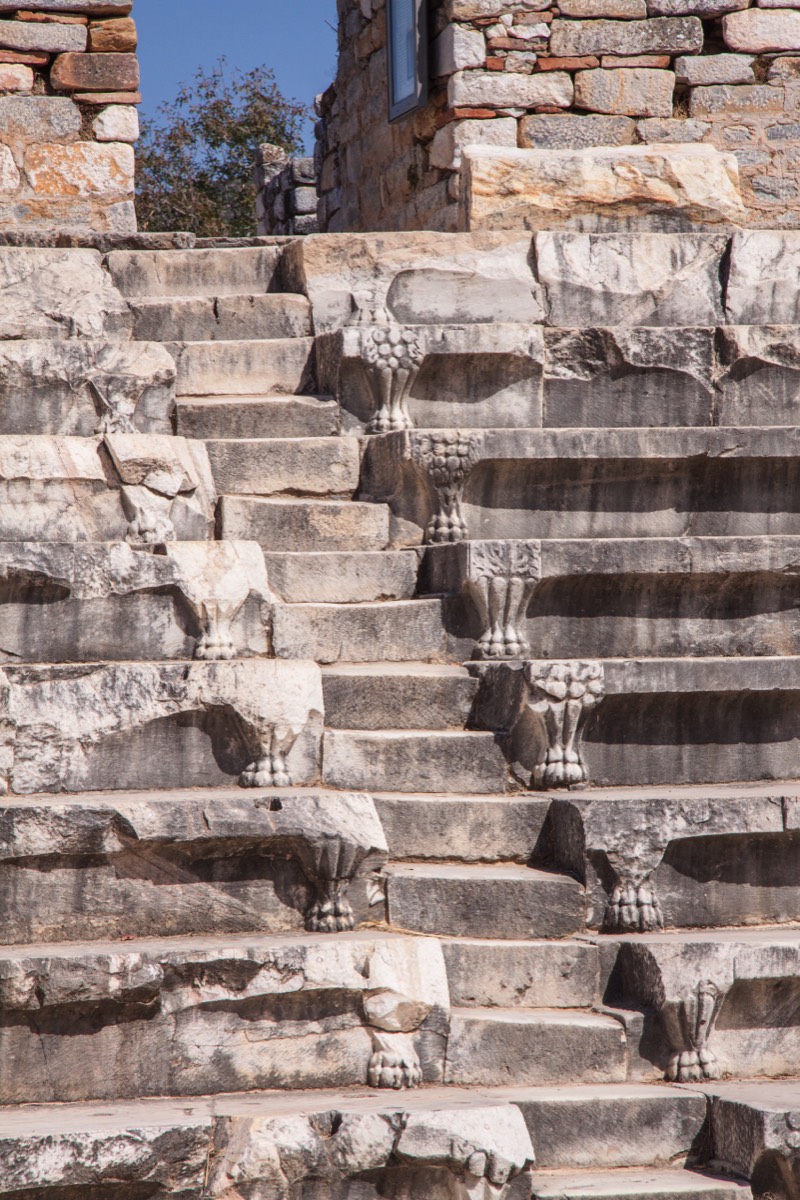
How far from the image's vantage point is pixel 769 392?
6.12 meters

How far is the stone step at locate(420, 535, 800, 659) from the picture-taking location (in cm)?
515

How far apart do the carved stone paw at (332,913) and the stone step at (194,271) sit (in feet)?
11.1

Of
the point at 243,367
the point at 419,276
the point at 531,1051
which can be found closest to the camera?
the point at 531,1051

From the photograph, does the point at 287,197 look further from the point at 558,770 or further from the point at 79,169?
the point at 558,770

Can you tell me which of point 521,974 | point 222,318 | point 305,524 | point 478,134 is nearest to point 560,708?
point 521,974

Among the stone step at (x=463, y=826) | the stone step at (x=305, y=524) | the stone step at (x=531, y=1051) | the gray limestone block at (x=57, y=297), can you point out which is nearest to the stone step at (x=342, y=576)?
the stone step at (x=305, y=524)

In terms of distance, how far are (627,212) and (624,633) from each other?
106 inches

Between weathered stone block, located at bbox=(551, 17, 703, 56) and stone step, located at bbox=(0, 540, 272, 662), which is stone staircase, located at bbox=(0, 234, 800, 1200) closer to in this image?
stone step, located at bbox=(0, 540, 272, 662)

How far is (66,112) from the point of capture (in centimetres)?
764

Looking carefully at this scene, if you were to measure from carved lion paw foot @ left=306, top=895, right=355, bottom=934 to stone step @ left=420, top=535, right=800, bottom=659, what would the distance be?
1.24 m

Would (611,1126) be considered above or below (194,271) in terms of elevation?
below

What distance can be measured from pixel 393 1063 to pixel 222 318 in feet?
11.7

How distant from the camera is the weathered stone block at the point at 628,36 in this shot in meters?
7.76

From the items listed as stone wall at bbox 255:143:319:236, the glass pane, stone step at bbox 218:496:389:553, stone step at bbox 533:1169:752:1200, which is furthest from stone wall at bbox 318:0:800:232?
stone wall at bbox 255:143:319:236
